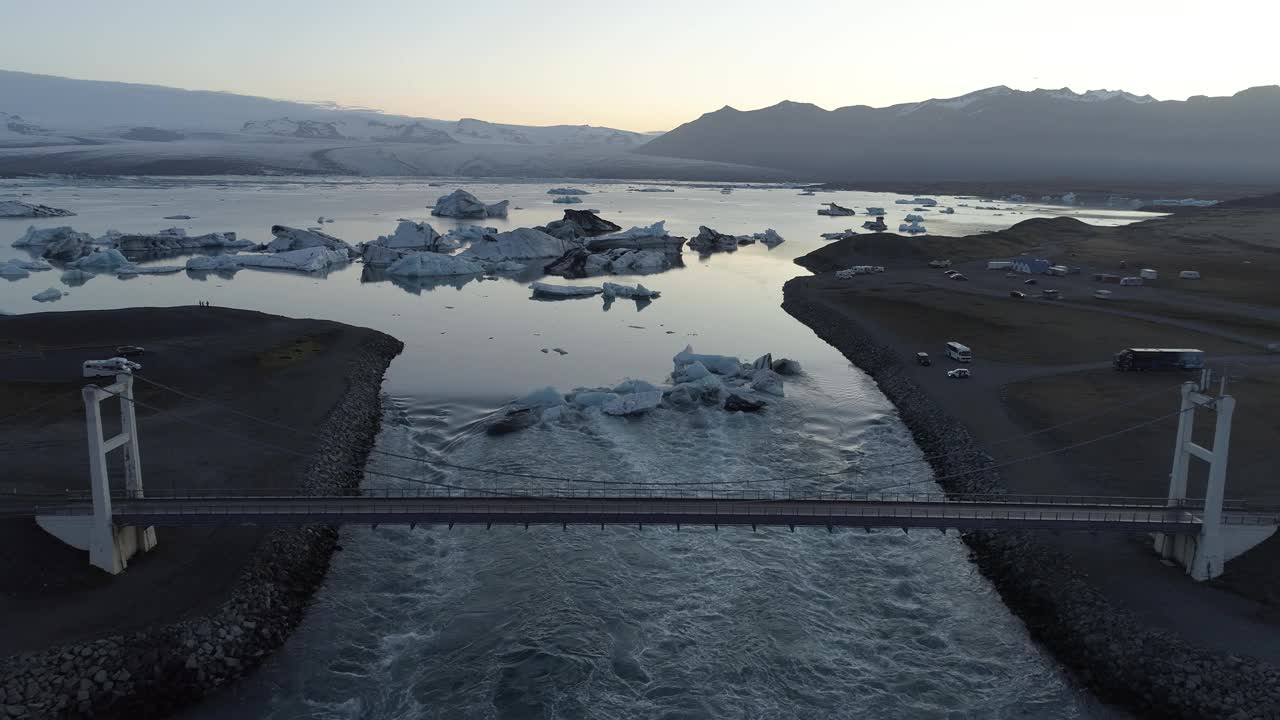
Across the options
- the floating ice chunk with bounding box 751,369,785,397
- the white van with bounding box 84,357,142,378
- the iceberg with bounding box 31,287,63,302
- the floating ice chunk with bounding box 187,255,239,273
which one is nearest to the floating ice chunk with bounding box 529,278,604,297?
the floating ice chunk with bounding box 187,255,239,273

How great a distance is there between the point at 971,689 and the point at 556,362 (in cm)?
2637

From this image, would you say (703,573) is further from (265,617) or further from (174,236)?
(174,236)

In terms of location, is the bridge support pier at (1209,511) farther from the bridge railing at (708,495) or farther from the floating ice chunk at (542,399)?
the floating ice chunk at (542,399)

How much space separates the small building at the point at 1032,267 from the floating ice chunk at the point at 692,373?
124 feet

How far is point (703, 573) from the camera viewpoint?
2072 centimetres

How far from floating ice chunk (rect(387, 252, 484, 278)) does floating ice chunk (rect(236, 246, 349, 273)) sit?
243 inches

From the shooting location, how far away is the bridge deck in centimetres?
1794

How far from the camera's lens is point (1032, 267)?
2470 inches

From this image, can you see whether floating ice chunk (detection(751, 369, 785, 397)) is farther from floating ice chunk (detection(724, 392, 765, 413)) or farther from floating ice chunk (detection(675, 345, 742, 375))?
floating ice chunk (detection(724, 392, 765, 413))

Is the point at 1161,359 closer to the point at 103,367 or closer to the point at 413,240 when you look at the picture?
the point at 103,367

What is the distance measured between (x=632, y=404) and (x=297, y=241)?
53292mm

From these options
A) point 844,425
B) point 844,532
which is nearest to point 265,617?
point 844,532

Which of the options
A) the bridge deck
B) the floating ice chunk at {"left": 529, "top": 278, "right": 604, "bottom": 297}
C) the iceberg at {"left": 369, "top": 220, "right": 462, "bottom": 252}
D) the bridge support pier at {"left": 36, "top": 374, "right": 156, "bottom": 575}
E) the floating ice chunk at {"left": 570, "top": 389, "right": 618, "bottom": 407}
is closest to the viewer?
the bridge support pier at {"left": 36, "top": 374, "right": 156, "bottom": 575}

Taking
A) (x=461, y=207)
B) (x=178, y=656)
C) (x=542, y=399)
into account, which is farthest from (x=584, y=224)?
(x=178, y=656)
